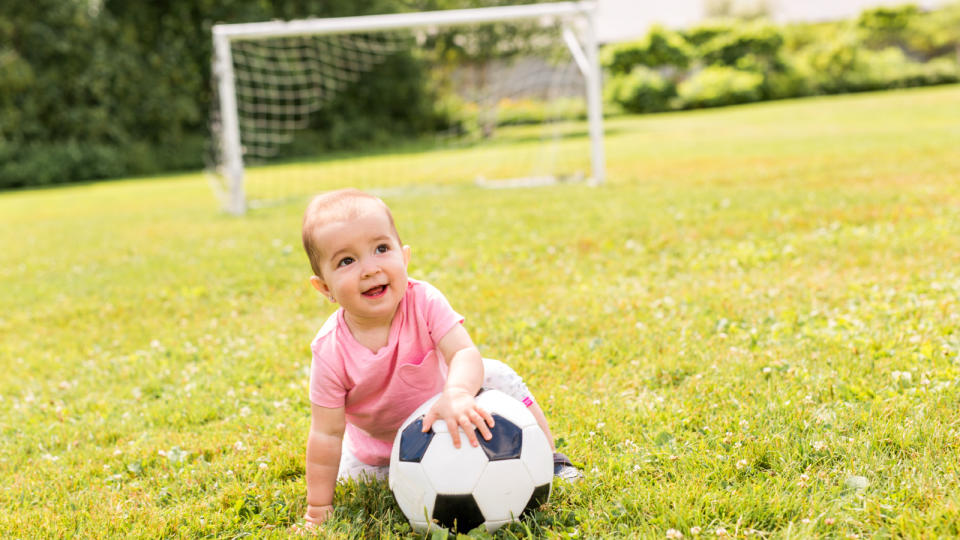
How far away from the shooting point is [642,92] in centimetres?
4166

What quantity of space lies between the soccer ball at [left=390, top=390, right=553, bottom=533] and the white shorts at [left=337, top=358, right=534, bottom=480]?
32 cm

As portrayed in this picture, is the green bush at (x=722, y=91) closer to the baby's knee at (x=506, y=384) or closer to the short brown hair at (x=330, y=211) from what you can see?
the baby's knee at (x=506, y=384)

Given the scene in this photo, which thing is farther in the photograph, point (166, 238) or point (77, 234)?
point (77, 234)

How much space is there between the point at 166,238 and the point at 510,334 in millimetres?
7908

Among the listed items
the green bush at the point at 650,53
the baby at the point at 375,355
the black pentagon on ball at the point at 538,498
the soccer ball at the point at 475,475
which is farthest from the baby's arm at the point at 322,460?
the green bush at the point at 650,53

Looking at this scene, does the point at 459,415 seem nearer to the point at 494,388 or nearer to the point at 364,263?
the point at 494,388

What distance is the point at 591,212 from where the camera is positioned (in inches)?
411

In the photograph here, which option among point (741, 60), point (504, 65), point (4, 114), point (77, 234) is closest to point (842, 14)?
point (741, 60)

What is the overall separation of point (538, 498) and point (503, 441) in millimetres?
284

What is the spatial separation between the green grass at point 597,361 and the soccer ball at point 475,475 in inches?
5.5

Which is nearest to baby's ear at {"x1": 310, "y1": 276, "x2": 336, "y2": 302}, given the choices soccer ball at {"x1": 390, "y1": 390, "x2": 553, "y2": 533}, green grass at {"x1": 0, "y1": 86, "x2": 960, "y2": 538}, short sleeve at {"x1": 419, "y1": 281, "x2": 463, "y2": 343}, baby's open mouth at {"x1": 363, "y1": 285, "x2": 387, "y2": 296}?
baby's open mouth at {"x1": 363, "y1": 285, "x2": 387, "y2": 296}

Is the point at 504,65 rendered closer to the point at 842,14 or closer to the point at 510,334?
the point at 510,334

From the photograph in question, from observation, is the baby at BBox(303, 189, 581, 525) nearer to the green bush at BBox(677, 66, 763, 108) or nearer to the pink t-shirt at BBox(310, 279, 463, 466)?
the pink t-shirt at BBox(310, 279, 463, 466)

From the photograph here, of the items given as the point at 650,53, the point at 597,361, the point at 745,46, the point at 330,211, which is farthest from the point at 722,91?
the point at 330,211
